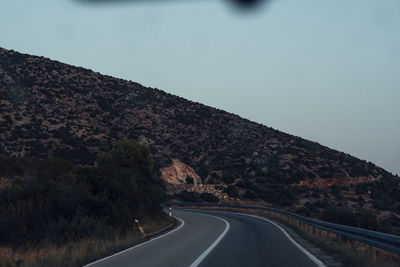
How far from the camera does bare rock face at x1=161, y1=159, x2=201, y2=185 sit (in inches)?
2269

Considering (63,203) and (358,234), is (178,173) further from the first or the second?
(358,234)

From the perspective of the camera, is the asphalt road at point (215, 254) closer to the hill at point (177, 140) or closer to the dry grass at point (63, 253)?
the dry grass at point (63, 253)

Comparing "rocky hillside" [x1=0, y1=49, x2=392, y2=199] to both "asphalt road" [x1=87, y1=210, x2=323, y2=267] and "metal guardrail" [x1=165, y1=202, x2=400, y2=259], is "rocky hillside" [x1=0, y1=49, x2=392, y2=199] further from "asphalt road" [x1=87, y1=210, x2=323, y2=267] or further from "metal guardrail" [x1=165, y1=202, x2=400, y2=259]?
"asphalt road" [x1=87, y1=210, x2=323, y2=267]

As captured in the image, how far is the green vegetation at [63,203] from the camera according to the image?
16.5m

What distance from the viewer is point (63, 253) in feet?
43.9

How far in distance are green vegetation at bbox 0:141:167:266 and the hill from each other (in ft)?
70.6

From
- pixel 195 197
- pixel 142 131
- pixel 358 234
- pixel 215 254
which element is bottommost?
pixel 215 254

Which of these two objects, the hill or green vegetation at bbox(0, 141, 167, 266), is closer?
green vegetation at bbox(0, 141, 167, 266)

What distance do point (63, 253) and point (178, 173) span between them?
45.5m

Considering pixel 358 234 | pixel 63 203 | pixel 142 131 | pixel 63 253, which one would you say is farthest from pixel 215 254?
pixel 142 131

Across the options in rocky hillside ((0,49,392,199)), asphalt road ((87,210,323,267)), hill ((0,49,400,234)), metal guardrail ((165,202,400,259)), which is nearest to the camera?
metal guardrail ((165,202,400,259))

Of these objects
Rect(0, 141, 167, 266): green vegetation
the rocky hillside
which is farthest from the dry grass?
the rocky hillside

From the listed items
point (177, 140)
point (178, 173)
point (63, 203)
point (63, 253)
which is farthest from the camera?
point (177, 140)

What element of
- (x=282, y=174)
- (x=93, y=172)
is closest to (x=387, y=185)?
(x=282, y=174)
